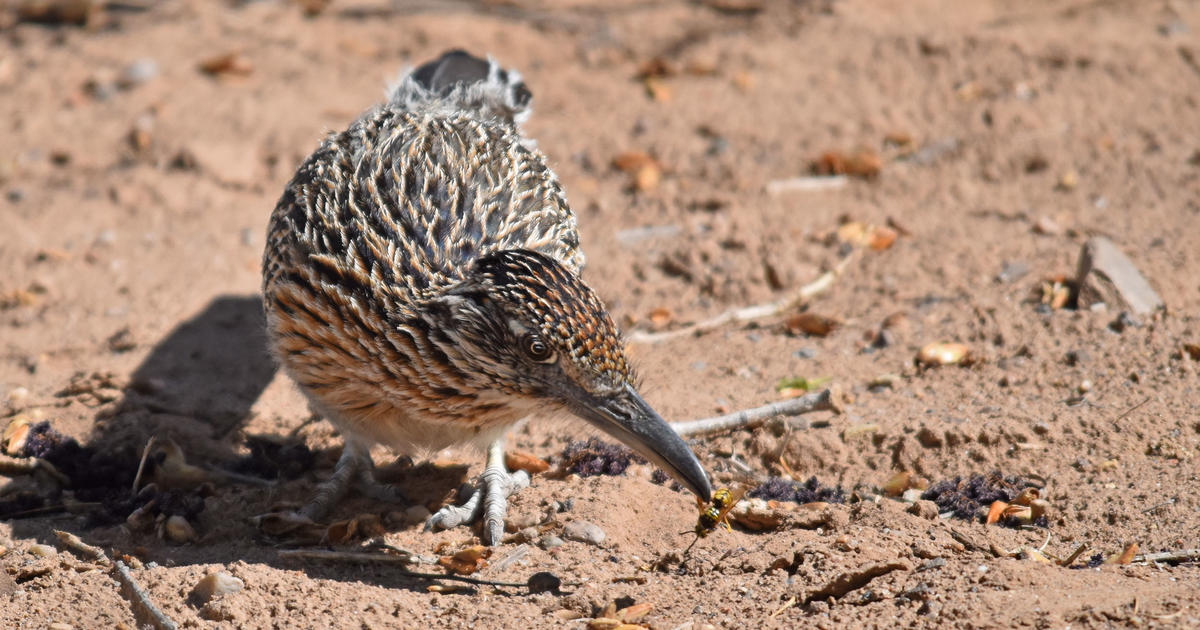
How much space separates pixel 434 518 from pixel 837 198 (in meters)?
4.02

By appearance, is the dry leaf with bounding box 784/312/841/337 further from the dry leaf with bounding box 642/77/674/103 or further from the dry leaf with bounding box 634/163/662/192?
the dry leaf with bounding box 642/77/674/103

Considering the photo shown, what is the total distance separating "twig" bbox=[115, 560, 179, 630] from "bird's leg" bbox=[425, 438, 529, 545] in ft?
4.14

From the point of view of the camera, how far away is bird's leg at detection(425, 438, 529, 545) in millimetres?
5207

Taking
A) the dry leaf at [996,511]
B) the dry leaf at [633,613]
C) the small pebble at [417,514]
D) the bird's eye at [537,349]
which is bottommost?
the dry leaf at [996,511]

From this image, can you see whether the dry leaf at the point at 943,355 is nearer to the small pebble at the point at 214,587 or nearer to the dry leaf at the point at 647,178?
the dry leaf at the point at 647,178

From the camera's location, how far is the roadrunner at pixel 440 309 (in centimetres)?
465

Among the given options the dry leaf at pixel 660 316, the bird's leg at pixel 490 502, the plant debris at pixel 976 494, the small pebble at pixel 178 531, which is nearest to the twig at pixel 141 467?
the small pebble at pixel 178 531

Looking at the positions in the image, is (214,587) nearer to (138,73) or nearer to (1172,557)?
(1172,557)

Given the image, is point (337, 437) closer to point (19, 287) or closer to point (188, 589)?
point (188, 589)

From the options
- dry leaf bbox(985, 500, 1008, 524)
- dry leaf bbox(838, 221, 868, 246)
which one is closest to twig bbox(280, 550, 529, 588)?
dry leaf bbox(985, 500, 1008, 524)

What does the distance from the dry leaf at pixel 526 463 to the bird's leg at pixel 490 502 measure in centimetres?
11

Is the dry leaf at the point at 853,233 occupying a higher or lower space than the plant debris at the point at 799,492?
higher

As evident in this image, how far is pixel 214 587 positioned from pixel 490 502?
Answer: 127cm

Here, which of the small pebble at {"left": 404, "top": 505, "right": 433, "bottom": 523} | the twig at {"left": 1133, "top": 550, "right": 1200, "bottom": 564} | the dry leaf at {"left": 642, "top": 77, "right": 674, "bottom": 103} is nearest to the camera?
the twig at {"left": 1133, "top": 550, "right": 1200, "bottom": 564}
